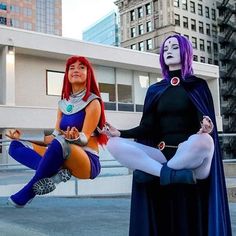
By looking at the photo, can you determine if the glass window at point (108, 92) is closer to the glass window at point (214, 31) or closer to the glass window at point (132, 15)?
the glass window at point (214, 31)

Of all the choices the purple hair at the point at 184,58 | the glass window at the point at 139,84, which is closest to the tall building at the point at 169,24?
the glass window at the point at 139,84

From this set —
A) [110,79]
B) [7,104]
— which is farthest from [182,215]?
[110,79]

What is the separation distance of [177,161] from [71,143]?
1.41m

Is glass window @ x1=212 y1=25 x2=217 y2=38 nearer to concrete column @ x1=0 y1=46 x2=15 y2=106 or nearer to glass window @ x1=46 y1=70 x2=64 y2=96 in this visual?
glass window @ x1=46 y1=70 x2=64 y2=96

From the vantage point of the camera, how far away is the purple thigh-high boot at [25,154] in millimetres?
4246

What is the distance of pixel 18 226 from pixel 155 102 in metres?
2.41

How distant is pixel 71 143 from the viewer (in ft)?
12.6

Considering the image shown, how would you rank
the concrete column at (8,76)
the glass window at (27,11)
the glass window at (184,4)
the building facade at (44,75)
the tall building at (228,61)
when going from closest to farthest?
1. the concrete column at (8,76)
2. the building facade at (44,75)
3. the tall building at (228,61)
4. the glass window at (184,4)
5. the glass window at (27,11)

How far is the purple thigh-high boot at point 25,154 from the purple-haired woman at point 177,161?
5.13 ft

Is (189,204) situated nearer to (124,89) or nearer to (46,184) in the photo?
(46,184)

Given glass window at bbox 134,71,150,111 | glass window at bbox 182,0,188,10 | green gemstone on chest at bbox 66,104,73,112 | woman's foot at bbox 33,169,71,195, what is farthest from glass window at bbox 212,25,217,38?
woman's foot at bbox 33,169,71,195

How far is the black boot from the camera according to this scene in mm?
2602

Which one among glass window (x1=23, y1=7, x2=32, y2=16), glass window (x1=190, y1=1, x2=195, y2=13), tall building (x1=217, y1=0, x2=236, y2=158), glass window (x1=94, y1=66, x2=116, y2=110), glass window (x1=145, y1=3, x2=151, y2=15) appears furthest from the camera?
glass window (x1=23, y1=7, x2=32, y2=16)

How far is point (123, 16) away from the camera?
214 ft
